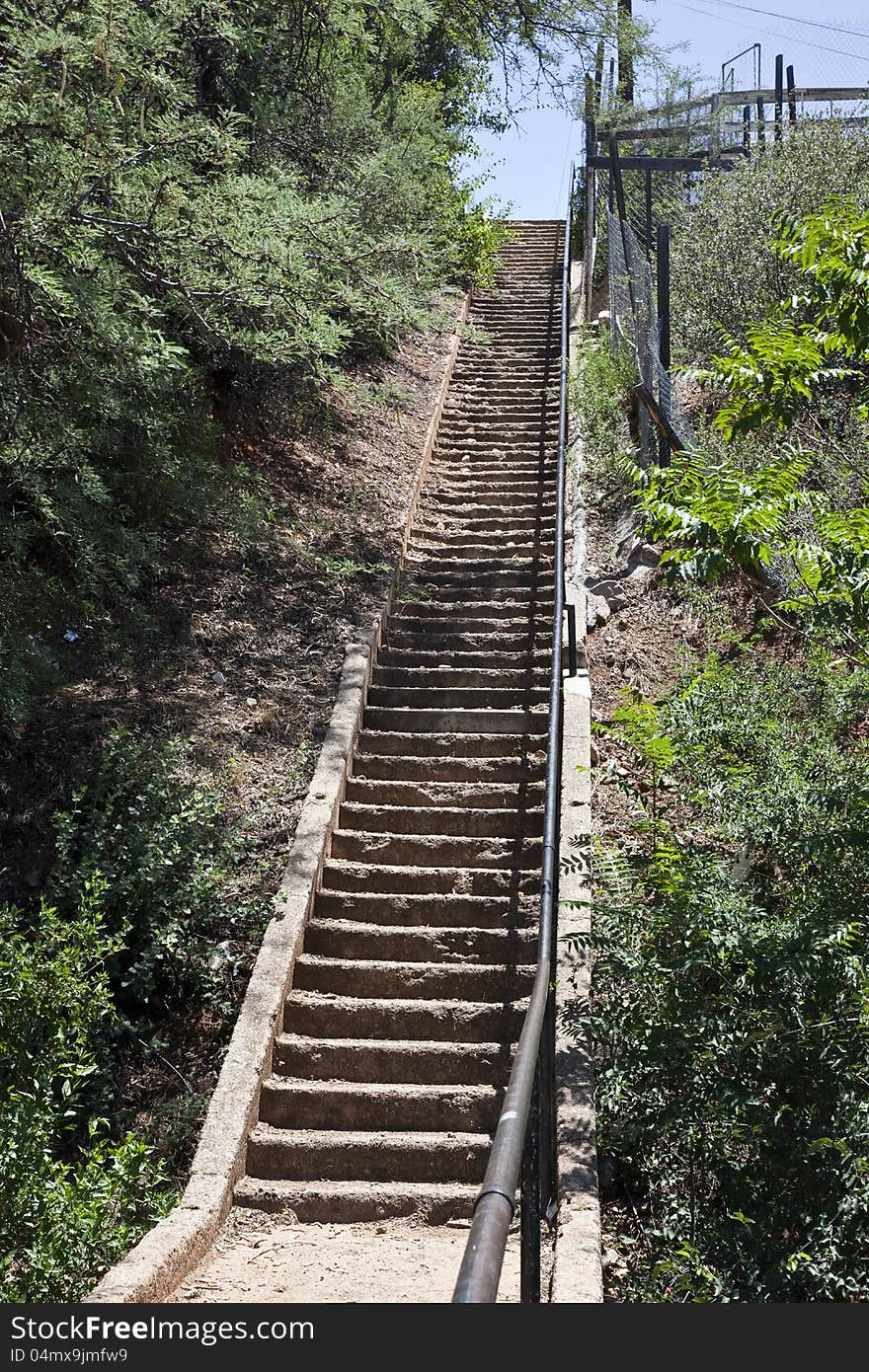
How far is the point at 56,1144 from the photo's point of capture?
6.38 m

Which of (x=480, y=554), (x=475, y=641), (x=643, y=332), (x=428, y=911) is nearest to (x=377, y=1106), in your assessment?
(x=428, y=911)

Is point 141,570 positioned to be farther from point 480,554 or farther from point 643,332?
point 643,332

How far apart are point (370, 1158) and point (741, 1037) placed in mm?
2084

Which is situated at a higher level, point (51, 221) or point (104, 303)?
point (51, 221)

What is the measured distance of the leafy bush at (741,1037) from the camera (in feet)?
15.0

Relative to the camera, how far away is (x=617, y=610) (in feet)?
35.2

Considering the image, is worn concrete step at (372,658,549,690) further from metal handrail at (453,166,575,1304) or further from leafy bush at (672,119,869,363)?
leafy bush at (672,119,869,363)

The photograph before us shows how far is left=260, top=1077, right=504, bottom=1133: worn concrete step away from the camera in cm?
616

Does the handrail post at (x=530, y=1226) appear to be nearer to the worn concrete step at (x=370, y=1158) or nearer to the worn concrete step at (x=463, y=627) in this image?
the worn concrete step at (x=370, y=1158)

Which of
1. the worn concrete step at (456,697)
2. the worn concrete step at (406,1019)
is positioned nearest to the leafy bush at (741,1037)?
the worn concrete step at (406,1019)

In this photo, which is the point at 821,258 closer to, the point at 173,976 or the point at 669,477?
the point at 669,477

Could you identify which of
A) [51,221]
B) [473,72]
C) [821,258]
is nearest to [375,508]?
[51,221]

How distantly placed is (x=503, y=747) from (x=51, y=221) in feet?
14.9

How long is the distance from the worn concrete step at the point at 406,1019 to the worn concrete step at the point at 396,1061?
8cm
